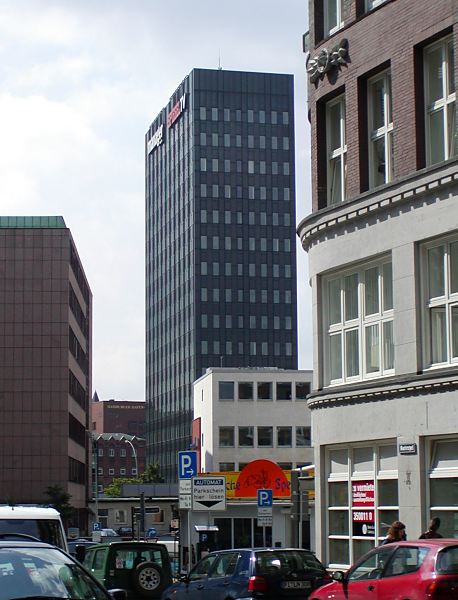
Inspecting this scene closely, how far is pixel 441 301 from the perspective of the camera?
22.4 m

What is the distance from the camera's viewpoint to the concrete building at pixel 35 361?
90.8 meters

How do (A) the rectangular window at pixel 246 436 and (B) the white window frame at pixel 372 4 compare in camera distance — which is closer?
(B) the white window frame at pixel 372 4

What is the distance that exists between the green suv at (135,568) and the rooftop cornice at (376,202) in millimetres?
7528

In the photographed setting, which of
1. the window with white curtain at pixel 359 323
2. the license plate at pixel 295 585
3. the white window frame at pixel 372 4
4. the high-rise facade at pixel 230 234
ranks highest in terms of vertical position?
the high-rise facade at pixel 230 234

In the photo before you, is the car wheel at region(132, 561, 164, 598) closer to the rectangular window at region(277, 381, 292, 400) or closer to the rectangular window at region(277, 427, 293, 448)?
the rectangular window at region(277, 427, 293, 448)

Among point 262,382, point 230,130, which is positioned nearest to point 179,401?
point 230,130

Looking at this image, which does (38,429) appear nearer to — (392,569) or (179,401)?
(179,401)

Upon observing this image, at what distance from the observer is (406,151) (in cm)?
2355

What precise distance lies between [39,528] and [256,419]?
7495 cm

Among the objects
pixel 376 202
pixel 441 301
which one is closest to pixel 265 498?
pixel 376 202

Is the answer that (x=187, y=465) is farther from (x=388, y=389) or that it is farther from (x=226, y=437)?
(x=226, y=437)

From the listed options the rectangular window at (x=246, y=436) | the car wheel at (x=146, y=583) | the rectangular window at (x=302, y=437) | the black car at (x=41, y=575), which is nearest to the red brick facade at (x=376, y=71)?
the car wheel at (x=146, y=583)

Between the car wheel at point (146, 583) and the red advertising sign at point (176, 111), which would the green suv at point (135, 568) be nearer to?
the car wheel at point (146, 583)

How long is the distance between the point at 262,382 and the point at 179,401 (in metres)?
62.9
